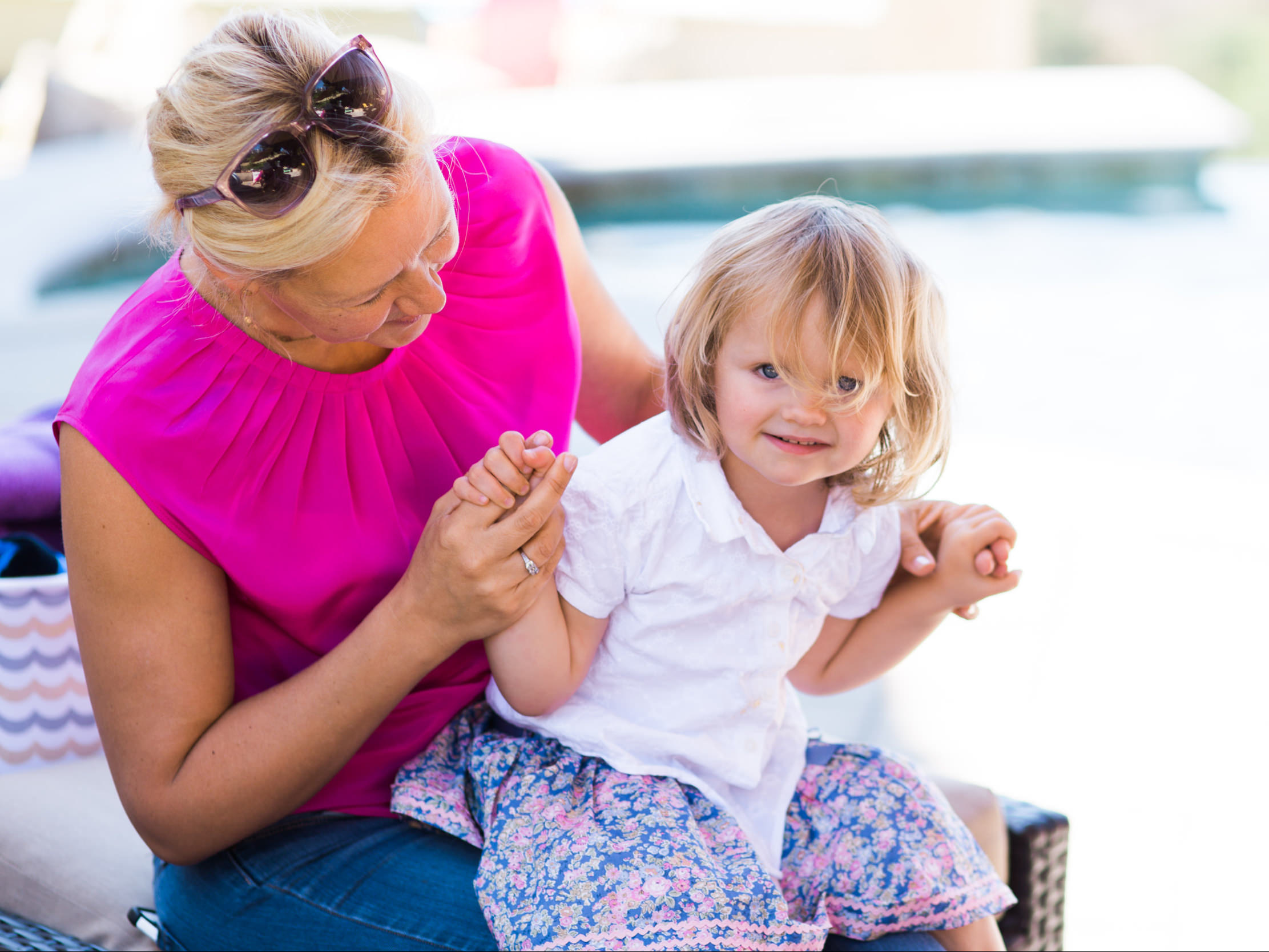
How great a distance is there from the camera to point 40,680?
1691mm

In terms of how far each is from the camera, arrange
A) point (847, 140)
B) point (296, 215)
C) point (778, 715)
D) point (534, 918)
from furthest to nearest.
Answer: point (847, 140) < point (778, 715) < point (534, 918) < point (296, 215)

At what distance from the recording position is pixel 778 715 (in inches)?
62.9

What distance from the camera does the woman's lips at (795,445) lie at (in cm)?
142

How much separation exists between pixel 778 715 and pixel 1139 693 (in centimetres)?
174

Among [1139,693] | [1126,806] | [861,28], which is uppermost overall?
[861,28]

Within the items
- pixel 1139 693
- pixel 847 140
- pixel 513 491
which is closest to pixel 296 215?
pixel 513 491

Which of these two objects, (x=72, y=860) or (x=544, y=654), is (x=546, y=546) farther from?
(x=72, y=860)

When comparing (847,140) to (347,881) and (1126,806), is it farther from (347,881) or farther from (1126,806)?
(347,881)

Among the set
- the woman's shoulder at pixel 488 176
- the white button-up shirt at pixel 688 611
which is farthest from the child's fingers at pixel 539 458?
the woman's shoulder at pixel 488 176

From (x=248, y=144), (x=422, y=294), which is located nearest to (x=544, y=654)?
(x=422, y=294)

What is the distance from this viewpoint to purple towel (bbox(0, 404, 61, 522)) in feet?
5.52

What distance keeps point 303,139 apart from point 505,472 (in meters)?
A: 0.42

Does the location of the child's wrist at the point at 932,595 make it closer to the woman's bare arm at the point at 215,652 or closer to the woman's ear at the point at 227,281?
the woman's bare arm at the point at 215,652

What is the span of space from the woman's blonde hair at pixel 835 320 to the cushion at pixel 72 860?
3.21 ft
